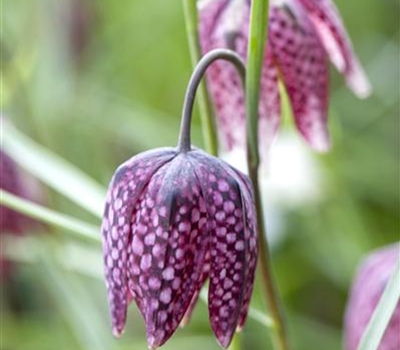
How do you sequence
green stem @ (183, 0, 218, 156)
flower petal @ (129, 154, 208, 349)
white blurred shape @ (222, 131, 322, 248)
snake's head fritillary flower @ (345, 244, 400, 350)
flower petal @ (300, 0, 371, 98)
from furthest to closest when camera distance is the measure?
white blurred shape @ (222, 131, 322, 248), snake's head fritillary flower @ (345, 244, 400, 350), flower petal @ (300, 0, 371, 98), green stem @ (183, 0, 218, 156), flower petal @ (129, 154, 208, 349)

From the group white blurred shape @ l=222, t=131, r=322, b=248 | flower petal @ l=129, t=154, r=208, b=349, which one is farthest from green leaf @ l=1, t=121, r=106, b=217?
white blurred shape @ l=222, t=131, r=322, b=248

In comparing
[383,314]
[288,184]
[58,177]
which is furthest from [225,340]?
[288,184]

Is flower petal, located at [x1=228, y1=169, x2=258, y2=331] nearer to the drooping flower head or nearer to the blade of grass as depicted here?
the drooping flower head

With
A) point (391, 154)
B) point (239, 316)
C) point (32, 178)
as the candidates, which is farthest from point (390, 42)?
point (239, 316)

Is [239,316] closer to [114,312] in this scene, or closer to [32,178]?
[114,312]

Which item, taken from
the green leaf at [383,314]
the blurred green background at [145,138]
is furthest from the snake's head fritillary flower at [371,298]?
the blurred green background at [145,138]

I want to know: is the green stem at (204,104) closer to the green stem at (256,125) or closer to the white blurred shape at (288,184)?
the green stem at (256,125)
